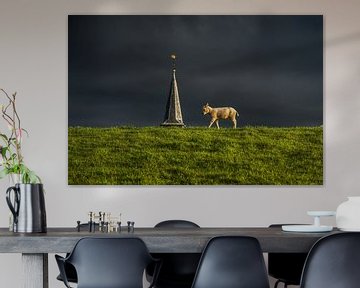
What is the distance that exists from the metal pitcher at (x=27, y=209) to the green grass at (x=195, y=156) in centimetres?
203

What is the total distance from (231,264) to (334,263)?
487 mm

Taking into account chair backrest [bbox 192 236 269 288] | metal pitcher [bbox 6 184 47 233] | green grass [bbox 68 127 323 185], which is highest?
green grass [bbox 68 127 323 185]

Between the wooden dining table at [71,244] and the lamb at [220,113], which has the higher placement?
the lamb at [220,113]

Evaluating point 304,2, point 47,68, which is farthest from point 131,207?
point 304,2

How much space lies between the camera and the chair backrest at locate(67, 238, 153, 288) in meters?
3.55

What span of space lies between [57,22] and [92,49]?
0.34 metres

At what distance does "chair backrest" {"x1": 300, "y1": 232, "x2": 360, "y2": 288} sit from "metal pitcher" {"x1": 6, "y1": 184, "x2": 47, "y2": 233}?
134 cm

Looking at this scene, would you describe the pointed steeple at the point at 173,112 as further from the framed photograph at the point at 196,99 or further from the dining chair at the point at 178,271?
the dining chair at the point at 178,271

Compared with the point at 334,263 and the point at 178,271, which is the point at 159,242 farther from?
the point at 178,271

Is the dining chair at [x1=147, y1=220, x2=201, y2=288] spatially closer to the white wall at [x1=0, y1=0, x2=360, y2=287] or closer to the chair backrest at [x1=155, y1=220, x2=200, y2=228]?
the chair backrest at [x1=155, y1=220, x2=200, y2=228]

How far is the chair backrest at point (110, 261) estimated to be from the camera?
355cm

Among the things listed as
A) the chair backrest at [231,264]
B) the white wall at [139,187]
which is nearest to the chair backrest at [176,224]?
the white wall at [139,187]

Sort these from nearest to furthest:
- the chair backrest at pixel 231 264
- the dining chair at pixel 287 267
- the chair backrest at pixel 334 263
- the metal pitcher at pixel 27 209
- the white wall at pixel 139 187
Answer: the chair backrest at pixel 334 263 < the chair backrest at pixel 231 264 < the metal pitcher at pixel 27 209 < the dining chair at pixel 287 267 < the white wall at pixel 139 187

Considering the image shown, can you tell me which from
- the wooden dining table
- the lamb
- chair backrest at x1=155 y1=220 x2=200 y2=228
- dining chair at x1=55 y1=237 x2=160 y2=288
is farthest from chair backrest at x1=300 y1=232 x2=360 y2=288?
the lamb
